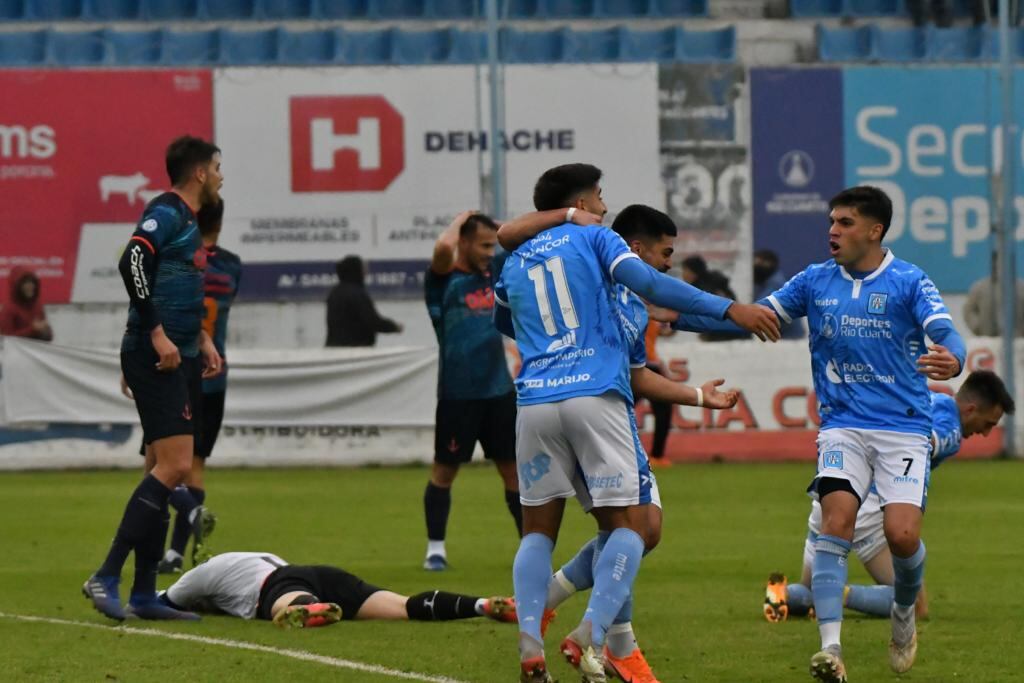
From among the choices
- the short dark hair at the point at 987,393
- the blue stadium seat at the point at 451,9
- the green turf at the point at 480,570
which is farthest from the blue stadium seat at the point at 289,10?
the short dark hair at the point at 987,393

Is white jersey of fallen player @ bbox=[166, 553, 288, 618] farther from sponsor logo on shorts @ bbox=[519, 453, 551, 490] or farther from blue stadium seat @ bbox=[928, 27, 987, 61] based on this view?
blue stadium seat @ bbox=[928, 27, 987, 61]

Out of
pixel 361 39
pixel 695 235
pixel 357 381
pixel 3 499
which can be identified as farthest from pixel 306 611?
pixel 361 39

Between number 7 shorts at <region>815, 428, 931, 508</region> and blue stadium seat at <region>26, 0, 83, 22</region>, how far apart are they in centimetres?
2148

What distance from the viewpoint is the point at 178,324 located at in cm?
917

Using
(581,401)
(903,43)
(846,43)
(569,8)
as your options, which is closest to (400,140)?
(569,8)

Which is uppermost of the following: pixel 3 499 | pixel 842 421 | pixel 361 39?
pixel 361 39

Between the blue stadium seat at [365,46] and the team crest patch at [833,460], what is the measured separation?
1885 cm

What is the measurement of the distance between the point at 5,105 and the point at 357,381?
22.1 feet

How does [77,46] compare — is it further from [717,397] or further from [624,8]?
[717,397]

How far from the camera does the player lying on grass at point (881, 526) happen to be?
8172 millimetres

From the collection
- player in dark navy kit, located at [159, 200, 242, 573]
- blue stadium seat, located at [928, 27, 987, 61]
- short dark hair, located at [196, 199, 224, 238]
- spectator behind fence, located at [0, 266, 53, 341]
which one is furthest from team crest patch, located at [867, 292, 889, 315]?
blue stadium seat, located at [928, 27, 987, 61]

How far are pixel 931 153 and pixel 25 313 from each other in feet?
38.2

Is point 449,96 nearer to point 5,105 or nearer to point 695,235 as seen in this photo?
point 695,235

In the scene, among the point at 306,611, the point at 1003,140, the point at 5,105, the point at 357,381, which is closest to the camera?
the point at 306,611
